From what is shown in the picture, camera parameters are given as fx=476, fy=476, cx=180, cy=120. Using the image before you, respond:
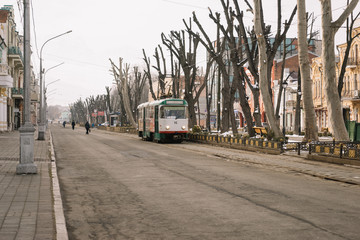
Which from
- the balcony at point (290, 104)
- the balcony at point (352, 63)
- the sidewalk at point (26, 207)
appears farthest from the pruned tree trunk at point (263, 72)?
the balcony at point (290, 104)

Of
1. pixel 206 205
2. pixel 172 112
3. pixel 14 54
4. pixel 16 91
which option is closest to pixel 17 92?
pixel 16 91

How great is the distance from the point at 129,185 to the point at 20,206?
12.2 ft

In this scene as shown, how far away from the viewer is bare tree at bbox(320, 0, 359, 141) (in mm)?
19250

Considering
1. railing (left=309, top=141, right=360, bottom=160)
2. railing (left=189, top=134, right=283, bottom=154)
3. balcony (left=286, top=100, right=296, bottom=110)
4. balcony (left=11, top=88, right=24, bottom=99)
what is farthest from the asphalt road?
balcony (left=286, top=100, right=296, bottom=110)

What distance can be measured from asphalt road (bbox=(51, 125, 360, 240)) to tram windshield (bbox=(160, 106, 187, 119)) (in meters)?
19.0

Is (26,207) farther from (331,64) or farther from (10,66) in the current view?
(10,66)

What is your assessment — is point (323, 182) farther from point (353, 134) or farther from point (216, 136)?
point (216, 136)

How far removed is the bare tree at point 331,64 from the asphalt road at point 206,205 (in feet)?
20.7

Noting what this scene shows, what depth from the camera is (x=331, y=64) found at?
1938 centimetres

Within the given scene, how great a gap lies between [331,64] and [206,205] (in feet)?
42.0

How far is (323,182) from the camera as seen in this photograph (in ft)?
40.4

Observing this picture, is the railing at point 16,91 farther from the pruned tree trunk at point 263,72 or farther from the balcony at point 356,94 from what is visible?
the pruned tree trunk at point 263,72

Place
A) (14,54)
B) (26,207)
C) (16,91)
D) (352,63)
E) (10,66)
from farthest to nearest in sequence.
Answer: (16,91) < (10,66) < (14,54) < (352,63) < (26,207)

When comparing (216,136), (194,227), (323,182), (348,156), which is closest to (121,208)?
(194,227)
